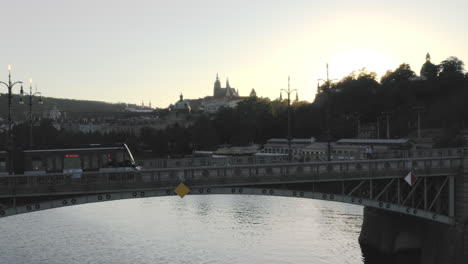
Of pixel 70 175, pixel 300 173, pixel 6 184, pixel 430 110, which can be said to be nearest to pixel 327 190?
pixel 300 173

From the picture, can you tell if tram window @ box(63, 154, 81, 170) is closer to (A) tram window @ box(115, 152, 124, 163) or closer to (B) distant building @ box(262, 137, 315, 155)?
(A) tram window @ box(115, 152, 124, 163)

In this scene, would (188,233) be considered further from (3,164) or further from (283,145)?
(283,145)

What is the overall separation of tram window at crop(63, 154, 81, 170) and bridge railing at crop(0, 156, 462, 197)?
5.47 metres

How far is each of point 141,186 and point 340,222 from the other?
3022 centimetres

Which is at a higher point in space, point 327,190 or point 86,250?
point 327,190

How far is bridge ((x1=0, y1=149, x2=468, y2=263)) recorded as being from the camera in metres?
30.1

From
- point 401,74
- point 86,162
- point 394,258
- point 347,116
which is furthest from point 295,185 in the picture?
point 401,74

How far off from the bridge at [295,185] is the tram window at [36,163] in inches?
250

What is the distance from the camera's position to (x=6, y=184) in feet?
97.5

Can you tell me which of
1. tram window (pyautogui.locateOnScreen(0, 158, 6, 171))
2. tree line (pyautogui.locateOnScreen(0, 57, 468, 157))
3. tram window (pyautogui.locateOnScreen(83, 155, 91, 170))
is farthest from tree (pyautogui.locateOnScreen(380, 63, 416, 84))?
tram window (pyautogui.locateOnScreen(0, 158, 6, 171))

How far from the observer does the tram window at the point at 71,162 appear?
37.9m

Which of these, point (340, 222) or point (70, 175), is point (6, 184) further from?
point (340, 222)

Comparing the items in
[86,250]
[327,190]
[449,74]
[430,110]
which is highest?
[449,74]

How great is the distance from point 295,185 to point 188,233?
19087 mm
